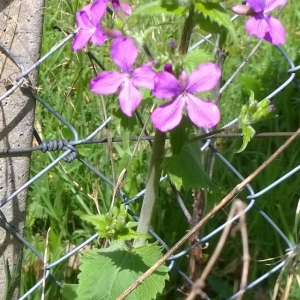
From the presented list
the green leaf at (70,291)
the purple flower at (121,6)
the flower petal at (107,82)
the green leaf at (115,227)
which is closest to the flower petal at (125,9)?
the purple flower at (121,6)

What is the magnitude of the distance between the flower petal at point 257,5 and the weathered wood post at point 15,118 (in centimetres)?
42

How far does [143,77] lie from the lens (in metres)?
0.92

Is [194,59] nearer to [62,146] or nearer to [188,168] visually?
[188,168]

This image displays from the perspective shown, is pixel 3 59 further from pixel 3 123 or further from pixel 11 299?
pixel 11 299

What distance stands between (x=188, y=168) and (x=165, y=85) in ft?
0.89

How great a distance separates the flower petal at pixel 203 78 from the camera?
949mm

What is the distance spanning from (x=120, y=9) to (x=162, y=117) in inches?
7.5

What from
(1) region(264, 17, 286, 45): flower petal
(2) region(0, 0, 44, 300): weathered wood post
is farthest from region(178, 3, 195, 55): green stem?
(2) region(0, 0, 44, 300): weathered wood post

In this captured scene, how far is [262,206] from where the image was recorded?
1.86 meters

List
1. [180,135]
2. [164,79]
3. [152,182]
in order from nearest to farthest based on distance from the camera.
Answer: [164,79] < [180,135] < [152,182]

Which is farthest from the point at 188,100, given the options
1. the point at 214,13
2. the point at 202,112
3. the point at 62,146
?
the point at 62,146

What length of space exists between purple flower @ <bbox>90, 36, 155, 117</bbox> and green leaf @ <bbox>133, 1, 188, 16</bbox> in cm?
5

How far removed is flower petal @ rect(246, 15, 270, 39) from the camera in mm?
945

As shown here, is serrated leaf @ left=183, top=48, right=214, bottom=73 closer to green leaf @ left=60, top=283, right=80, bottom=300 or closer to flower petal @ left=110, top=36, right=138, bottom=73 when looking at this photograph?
flower petal @ left=110, top=36, right=138, bottom=73
